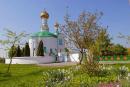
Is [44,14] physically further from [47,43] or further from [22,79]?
[22,79]

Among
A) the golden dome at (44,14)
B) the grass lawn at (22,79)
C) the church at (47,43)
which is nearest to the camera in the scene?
the grass lawn at (22,79)

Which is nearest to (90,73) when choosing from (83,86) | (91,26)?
(83,86)

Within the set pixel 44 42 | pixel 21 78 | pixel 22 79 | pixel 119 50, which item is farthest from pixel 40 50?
pixel 22 79

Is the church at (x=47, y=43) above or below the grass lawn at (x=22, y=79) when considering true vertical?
above

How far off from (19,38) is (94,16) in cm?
824

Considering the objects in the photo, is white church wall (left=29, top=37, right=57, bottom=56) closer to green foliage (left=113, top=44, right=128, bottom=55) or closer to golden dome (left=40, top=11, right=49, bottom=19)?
golden dome (left=40, top=11, right=49, bottom=19)

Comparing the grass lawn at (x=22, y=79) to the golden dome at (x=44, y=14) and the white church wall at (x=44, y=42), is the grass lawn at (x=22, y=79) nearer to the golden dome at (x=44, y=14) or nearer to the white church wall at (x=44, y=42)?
the white church wall at (x=44, y=42)

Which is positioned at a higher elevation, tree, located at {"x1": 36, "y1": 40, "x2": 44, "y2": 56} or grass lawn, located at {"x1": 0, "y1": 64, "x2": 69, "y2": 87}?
tree, located at {"x1": 36, "y1": 40, "x2": 44, "y2": 56}

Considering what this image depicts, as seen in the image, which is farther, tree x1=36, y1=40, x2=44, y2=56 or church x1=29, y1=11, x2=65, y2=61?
church x1=29, y1=11, x2=65, y2=61

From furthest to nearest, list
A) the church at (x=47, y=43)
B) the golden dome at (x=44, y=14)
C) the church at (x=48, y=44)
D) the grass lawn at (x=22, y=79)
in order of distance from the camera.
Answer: the golden dome at (x=44, y=14), the church at (x=47, y=43), the church at (x=48, y=44), the grass lawn at (x=22, y=79)

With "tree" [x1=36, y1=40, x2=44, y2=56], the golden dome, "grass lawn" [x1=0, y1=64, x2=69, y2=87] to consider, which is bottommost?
"grass lawn" [x1=0, y1=64, x2=69, y2=87]

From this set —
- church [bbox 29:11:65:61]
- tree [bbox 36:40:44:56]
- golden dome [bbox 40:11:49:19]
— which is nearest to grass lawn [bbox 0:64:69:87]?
tree [bbox 36:40:44:56]

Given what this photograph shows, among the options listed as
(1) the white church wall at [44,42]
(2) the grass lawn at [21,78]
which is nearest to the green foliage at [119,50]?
(1) the white church wall at [44,42]

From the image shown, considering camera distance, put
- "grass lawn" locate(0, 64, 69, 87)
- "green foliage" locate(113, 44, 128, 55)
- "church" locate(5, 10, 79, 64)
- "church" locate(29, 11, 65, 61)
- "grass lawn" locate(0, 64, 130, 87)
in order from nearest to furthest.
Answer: "grass lawn" locate(0, 64, 130, 87) < "grass lawn" locate(0, 64, 69, 87) < "church" locate(5, 10, 79, 64) < "church" locate(29, 11, 65, 61) < "green foliage" locate(113, 44, 128, 55)
